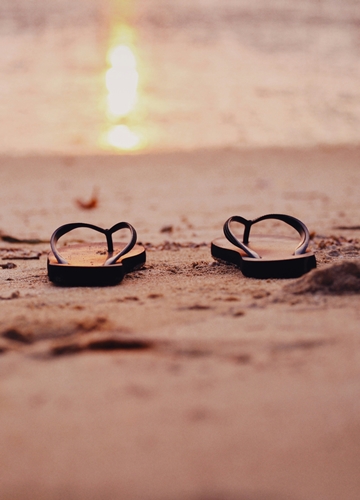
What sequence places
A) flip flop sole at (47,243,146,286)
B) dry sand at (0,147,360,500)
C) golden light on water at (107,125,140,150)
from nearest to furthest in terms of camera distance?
dry sand at (0,147,360,500)
flip flop sole at (47,243,146,286)
golden light on water at (107,125,140,150)

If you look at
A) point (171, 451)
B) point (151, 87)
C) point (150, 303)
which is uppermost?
point (151, 87)

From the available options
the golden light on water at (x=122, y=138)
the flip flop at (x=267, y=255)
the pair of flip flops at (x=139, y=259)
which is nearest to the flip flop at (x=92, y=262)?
the pair of flip flops at (x=139, y=259)

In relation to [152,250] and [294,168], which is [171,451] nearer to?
[152,250]

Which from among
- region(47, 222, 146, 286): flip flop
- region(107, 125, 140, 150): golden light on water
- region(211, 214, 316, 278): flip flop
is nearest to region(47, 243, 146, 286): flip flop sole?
region(47, 222, 146, 286): flip flop

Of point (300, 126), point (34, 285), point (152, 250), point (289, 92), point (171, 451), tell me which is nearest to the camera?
point (171, 451)

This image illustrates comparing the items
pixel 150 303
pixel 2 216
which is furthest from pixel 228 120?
pixel 150 303

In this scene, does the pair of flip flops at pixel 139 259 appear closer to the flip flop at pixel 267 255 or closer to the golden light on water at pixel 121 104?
the flip flop at pixel 267 255

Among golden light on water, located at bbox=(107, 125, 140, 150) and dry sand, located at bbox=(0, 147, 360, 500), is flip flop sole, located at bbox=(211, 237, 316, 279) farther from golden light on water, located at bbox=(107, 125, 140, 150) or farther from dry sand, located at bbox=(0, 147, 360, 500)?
golden light on water, located at bbox=(107, 125, 140, 150)

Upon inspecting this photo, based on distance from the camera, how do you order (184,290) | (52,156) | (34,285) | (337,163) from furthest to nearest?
1. (52,156)
2. (337,163)
3. (34,285)
4. (184,290)
